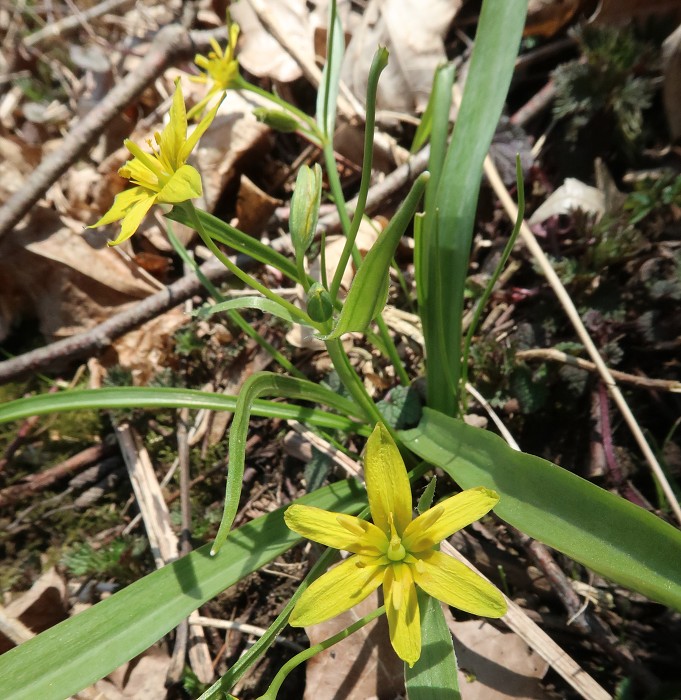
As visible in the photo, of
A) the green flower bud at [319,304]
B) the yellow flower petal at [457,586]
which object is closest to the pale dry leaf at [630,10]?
the green flower bud at [319,304]

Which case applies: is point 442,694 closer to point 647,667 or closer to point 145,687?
point 647,667

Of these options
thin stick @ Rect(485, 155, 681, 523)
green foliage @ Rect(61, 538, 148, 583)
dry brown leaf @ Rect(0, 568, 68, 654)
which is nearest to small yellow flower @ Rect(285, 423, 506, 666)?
thin stick @ Rect(485, 155, 681, 523)

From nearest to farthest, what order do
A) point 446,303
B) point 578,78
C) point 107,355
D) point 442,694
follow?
point 442,694, point 446,303, point 578,78, point 107,355

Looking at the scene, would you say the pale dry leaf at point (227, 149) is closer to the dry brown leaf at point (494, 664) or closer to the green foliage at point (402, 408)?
the green foliage at point (402, 408)

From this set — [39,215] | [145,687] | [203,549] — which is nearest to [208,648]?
[145,687]

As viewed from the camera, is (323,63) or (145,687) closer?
(145,687)

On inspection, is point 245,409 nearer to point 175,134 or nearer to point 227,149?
point 175,134
